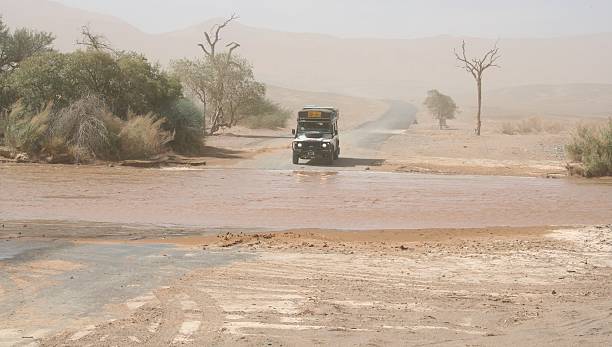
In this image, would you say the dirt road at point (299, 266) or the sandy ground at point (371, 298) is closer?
the sandy ground at point (371, 298)

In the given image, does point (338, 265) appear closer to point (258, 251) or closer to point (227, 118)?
point (258, 251)

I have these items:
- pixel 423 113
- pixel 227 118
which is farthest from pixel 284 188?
pixel 423 113

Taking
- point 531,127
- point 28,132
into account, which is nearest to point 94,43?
point 28,132

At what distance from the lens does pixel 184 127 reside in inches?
1427

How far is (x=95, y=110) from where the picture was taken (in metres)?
31.1

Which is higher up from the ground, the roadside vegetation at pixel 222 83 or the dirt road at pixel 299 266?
the roadside vegetation at pixel 222 83

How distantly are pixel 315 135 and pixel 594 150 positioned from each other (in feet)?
34.0

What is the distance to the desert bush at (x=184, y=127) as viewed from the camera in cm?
3575

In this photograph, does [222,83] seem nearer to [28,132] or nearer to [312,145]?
[312,145]

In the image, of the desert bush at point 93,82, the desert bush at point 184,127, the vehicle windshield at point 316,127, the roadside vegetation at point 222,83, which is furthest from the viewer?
Result: the roadside vegetation at point 222,83

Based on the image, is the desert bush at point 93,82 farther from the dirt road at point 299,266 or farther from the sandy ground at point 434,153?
the dirt road at point 299,266

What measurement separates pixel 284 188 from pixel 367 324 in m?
15.7

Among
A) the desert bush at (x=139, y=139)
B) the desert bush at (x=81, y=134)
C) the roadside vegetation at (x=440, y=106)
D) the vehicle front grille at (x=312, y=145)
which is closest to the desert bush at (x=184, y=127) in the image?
the desert bush at (x=139, y=139)

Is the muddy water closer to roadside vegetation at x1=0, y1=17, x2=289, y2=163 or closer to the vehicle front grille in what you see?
the vehicle front grille
